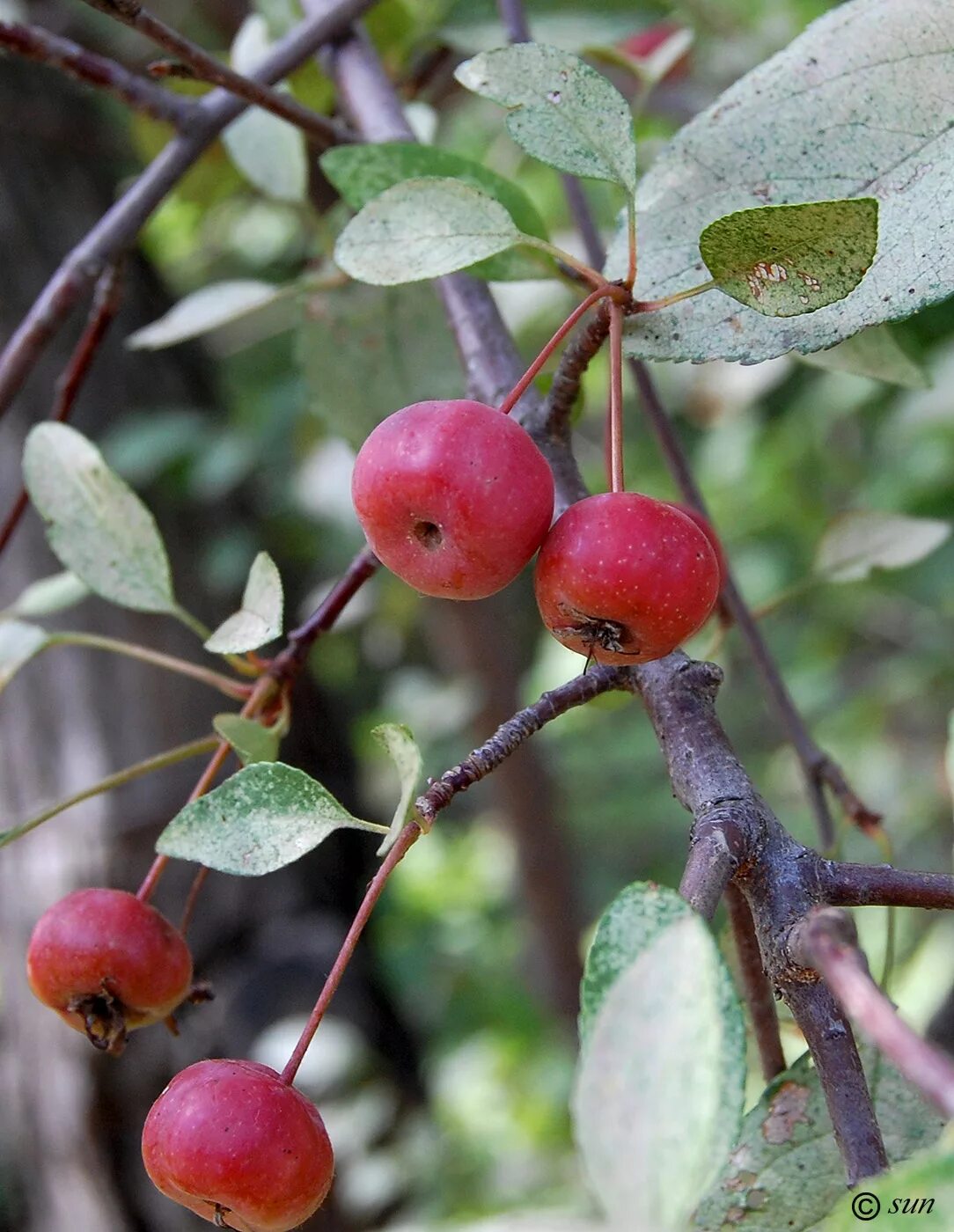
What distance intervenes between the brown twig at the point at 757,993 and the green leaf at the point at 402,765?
165mm

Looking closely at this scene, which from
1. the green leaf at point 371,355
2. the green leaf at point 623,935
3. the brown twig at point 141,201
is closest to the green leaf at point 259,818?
the green leaf at point 623,935

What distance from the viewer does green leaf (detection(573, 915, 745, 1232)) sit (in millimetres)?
297

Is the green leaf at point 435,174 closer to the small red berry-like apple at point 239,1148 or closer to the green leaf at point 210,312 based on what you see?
the green leaf at point 210,312

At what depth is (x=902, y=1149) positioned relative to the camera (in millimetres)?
552

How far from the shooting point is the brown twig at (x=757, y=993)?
0.54 m

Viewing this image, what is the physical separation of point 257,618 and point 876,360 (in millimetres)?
410

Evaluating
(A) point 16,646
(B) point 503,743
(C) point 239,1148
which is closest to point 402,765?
(B) point 503,743

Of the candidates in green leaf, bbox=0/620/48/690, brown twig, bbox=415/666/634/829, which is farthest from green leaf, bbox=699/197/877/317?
green leaf, bbox=0/620/48/690

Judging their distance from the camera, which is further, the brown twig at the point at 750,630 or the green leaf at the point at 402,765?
the brown twig at the point at 750,630

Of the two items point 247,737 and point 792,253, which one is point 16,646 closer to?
point 247,737

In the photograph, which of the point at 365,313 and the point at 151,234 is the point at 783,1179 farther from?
the point at 151,234

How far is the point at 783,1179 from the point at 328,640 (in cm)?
180

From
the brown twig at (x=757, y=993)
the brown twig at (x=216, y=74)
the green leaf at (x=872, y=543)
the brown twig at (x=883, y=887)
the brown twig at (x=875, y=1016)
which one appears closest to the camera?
the brown twig at (x=875, y=1016)

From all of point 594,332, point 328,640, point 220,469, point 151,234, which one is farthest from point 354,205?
point 151,234
